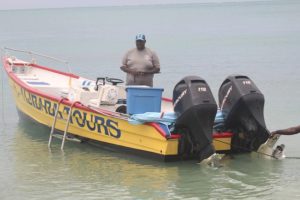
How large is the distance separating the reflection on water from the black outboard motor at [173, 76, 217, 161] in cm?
38

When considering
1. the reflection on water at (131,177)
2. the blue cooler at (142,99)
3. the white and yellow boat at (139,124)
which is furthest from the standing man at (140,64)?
the reflection on water at (131,177)

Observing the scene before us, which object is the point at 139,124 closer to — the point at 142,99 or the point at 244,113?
the point at 142,99

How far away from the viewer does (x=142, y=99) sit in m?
9.50

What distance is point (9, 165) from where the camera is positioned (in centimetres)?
977

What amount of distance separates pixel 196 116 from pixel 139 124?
95cm

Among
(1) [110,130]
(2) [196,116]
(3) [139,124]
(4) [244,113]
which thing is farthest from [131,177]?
(4) [244,113]

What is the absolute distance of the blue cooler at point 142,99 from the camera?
948 centimetres

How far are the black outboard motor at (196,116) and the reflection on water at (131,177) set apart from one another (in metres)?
0.38

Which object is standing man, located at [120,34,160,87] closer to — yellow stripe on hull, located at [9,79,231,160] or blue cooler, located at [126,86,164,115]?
blue cooler, located at [126,86,164,115]

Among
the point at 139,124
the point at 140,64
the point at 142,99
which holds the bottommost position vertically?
the point at 139,124

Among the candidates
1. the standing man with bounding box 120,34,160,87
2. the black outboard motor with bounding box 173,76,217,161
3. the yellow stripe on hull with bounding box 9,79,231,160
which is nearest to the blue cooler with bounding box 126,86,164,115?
the yellow stripe on hull with bounding box 9,79,231,160

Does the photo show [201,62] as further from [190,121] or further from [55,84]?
[190,121]

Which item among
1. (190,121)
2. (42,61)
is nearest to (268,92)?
(190,121)

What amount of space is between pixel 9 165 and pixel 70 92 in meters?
1.80
